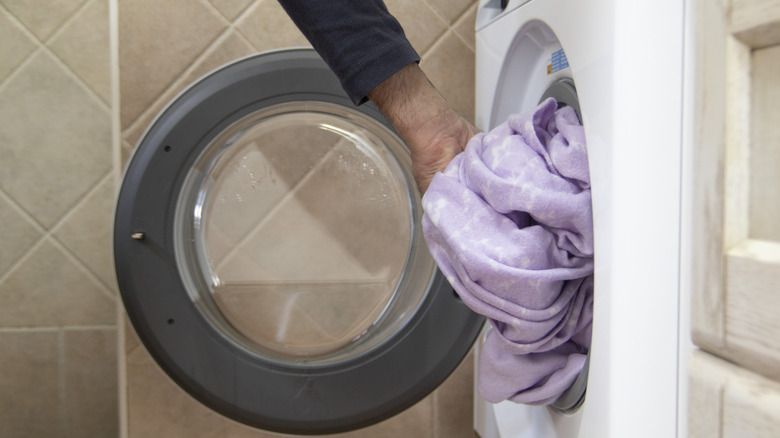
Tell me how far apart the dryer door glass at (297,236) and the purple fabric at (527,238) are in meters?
0.33

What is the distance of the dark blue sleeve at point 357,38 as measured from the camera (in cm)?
61

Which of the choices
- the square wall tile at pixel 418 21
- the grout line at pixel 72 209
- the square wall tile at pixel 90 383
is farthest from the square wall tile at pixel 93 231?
the square wall tile at pixel 418 21

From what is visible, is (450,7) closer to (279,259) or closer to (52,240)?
(279,259)

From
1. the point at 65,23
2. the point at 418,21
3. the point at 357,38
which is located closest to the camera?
the point at 357,38

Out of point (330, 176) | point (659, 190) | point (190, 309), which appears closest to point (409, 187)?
point (330, 176)

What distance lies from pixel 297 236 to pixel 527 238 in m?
0.47

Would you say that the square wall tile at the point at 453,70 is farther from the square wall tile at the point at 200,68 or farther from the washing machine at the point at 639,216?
the washing machine at the point at 639,216

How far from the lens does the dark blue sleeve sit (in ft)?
2.02

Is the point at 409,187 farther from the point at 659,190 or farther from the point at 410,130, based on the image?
the point at 659,190

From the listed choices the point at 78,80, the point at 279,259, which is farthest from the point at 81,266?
the point at 279,259

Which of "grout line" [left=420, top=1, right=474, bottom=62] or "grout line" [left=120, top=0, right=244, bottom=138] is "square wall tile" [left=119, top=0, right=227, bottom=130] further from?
"grout line" [left=420, top=1, right=474, bottom=62]

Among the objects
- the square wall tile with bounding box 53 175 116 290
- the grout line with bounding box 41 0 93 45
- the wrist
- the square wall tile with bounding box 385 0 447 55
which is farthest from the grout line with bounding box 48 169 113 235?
the wrist

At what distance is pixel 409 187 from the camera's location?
90 centimetres

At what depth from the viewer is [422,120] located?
2.13 ft
